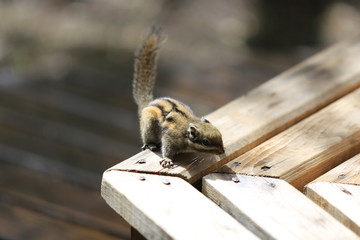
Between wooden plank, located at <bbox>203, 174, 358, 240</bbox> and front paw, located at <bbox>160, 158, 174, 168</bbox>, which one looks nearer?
wooden plank, located at <bbox>203, 174, 358, 240</bbox>

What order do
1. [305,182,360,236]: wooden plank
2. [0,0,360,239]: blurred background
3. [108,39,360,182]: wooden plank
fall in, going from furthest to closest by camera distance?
[0,0,360,239]: blurred background, [108,39,360,182]: wooden plank, [305,182,360,236]: wooden plank

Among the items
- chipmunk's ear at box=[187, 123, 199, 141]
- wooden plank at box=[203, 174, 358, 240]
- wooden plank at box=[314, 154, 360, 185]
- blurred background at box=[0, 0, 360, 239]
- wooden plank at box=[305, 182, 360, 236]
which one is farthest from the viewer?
blurred background at box=[0, 0, 360, 239]

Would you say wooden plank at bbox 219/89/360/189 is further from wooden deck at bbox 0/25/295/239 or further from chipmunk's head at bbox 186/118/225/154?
wooden deck at bbox 0/25/295/239

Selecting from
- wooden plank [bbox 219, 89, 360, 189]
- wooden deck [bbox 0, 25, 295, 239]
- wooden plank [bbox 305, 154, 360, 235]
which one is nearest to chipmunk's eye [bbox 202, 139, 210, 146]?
wooden plank [bbox 219, 89, 360, 189]

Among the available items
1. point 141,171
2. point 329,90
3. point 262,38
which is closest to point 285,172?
point 141,171

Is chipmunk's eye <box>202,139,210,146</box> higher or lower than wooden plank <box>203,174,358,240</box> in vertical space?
higher

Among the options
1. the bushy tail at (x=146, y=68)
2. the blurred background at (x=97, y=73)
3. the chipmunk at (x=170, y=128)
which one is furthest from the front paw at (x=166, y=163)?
the blurred background at (x=97, y=73)

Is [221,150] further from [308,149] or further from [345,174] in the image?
[345,174]
